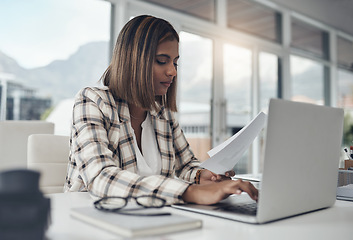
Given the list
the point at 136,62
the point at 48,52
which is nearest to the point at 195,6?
the point at 48,52

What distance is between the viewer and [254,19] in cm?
471

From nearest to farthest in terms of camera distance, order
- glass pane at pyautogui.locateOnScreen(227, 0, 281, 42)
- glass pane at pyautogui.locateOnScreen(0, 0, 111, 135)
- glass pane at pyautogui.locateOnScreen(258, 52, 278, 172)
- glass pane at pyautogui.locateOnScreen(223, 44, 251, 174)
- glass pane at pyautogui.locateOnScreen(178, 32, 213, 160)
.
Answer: glass pane at pyautogui.locateOnScreen(0, 0, 111, 135) → glass pane at pyautogui.locateOnScreen(178, 32, 213, 160) → glass pane at pyautogui.locateOnScreen(223, 44, 251, 174) → glass pane at pyautogui.locateOnScreen(227, 0, 281, 42) → glass pane at pyautogui.locateOnScreen(258, 52, 278, 172)

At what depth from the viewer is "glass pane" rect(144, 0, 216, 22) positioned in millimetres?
3788

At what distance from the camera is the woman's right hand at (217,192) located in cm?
81

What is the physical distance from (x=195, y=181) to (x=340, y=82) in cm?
577

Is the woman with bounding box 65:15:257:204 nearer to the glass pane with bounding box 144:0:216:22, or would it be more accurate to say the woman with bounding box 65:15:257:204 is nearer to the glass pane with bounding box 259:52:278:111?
the glass pane with bounding box 144:0:216:22

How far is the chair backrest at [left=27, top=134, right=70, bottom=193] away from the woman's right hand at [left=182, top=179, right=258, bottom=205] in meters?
0.72

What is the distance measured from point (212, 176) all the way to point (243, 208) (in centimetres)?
40

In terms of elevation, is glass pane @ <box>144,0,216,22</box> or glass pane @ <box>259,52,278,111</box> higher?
glass pane @ <box>144,0,216,22</box>

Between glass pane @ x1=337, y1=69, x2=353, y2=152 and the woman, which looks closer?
the woman

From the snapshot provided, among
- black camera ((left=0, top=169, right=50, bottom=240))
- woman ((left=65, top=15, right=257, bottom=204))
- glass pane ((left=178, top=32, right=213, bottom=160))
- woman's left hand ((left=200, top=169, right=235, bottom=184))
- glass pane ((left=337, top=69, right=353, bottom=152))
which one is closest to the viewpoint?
black camera ((left=0, top=169, right=50, bottom=240))

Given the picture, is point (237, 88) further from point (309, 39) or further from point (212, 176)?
point (212, 176)

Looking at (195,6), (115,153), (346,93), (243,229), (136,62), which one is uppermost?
(195,6)

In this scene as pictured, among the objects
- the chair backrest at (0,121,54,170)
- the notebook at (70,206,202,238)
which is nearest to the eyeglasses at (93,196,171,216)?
the notebook at (70,206,202,238)
